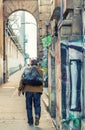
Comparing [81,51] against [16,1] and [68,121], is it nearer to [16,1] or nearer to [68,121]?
[68,121]

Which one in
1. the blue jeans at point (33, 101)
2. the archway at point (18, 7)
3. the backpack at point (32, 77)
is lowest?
the blue jeans at point (33, 101)

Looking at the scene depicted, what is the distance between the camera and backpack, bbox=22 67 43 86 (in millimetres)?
11477

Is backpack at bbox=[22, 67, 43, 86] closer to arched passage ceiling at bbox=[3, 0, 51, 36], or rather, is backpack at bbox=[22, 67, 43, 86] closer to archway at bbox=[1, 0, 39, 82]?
arched passage ceiling at bbox=[3, 0, 51, 36]

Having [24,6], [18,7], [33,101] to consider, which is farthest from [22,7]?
[33,101]

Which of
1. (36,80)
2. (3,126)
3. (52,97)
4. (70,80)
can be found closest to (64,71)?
(70,80)

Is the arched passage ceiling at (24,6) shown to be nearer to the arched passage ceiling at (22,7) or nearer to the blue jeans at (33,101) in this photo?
the arched passage ceiling at (22,7)

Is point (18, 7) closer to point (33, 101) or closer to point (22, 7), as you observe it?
point (22, 7)

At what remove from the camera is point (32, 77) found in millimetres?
11508

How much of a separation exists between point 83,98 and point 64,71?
1064 millimetres

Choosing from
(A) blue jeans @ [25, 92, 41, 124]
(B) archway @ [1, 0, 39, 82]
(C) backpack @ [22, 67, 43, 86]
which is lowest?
(A) blue jeans @ [25, 92, 41, 124]

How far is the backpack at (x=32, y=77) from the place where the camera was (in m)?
11.5

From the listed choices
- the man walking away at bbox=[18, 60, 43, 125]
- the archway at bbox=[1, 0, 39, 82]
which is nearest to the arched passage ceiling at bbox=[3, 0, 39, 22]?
the archway at bbox=[1, 0, 39, 82]

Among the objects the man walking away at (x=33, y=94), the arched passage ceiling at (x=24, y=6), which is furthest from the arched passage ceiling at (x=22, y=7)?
the man walking away at (x=33, y=94)

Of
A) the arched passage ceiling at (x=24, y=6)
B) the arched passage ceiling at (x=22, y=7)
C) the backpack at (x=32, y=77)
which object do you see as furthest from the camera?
the arched passage ceiling at (x=24, y=6)
